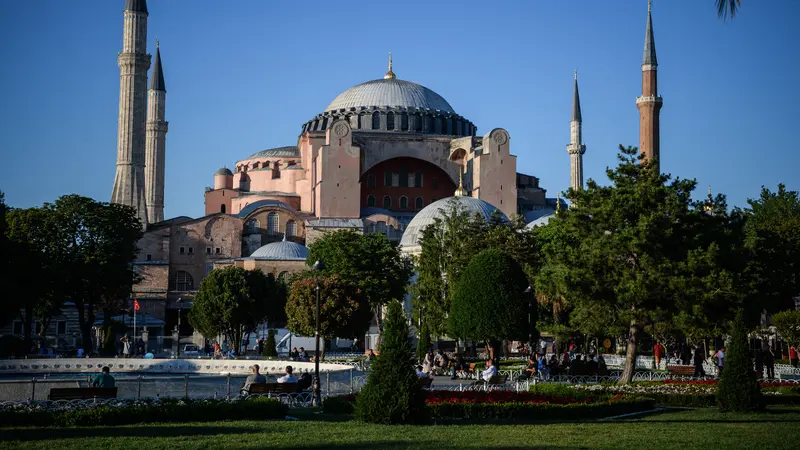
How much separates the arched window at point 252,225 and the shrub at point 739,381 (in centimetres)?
4464

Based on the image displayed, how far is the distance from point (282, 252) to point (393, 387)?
41030 millimetres

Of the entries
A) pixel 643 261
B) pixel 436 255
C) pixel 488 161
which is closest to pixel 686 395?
pixel 643 261

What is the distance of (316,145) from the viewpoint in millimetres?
62500

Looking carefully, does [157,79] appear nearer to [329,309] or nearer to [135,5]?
[135,5]

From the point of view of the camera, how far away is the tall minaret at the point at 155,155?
62406 millimetres

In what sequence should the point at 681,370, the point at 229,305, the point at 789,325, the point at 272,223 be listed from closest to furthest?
the point at 681,370
the point at 789,325
the point at 229,305
the point at 272,223

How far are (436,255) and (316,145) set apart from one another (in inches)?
1039

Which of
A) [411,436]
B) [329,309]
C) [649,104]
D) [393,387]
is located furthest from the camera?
[649,104]

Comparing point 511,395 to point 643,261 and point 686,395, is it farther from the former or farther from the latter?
point 643,261

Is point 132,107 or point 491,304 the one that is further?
point 132,107

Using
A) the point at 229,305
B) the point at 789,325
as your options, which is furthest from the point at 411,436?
the point at 229,305

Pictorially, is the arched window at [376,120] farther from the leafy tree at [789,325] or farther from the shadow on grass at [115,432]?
the shadow on grass at [115,432]

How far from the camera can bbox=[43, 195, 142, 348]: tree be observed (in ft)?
127

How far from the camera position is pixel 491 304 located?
2812cm
